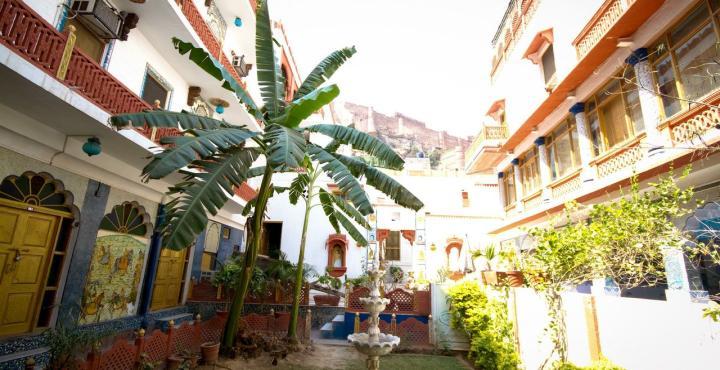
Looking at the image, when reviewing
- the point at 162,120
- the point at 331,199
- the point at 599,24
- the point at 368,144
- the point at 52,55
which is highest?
the point at 599,24

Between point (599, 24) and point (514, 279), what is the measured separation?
6.50 m

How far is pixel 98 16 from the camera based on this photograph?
21.2 feet

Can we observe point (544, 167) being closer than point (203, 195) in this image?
No

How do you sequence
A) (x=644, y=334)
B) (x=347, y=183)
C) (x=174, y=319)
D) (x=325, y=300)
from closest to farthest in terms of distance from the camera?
(x=644, y=334) → (x=347, y=183) → (x=174, y=319) → (x=325, y=300)

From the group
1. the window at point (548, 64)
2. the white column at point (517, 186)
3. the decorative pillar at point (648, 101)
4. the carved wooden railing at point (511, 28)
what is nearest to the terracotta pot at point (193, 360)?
the decorative pillar at point (648, 101)

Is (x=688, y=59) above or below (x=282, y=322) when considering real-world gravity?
above

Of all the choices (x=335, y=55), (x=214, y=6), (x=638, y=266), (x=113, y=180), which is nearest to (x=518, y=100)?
(x=335, y=55)

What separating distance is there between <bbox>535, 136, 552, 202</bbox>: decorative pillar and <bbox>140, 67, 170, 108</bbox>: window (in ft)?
38.6

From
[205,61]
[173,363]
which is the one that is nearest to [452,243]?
[173,363]

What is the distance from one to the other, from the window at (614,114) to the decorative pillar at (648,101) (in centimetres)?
22

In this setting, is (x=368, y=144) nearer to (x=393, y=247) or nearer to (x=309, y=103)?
(x=309, y=103)

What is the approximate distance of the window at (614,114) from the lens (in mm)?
7906

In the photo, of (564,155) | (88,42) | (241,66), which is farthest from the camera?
(241,66)

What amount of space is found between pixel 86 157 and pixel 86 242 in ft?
5.87
